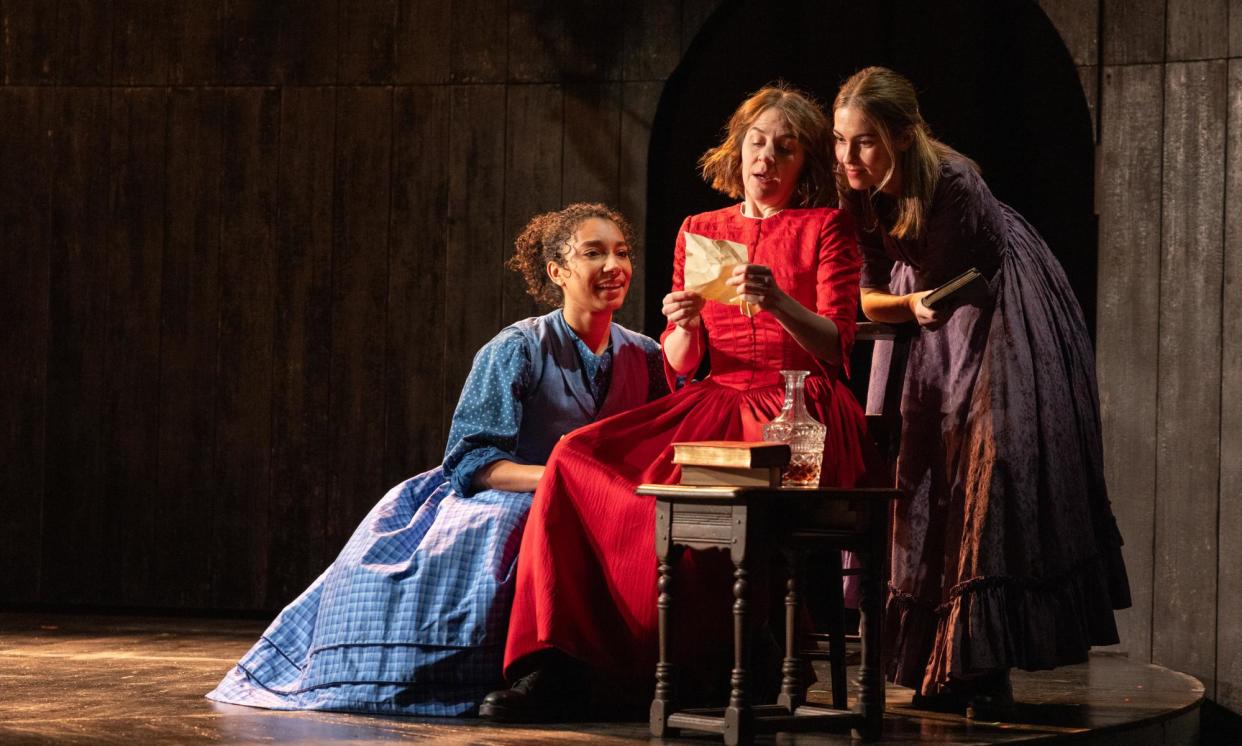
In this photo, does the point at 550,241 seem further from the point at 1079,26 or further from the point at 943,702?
the point at 1079,26

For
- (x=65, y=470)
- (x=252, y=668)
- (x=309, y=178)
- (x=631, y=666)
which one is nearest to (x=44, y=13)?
(x=309, y=178)

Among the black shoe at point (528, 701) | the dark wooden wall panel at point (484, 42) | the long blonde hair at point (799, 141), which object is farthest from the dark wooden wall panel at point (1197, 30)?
the black shoe at point (528, 701)

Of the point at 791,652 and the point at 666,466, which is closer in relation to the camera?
the point at 791,652

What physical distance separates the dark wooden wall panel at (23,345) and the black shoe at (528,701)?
3336 millimetres

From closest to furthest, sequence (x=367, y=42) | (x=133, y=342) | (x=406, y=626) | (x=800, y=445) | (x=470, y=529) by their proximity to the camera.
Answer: (x=800, y=445) < (x=406, y=626) < (x=470, y=529) < (x=367, y=42) < (x=133, y=342)

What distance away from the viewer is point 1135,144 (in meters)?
4.94

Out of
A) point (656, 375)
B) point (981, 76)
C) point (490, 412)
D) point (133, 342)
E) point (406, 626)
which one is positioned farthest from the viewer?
point (981, 76)

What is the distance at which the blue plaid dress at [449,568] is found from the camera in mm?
3291

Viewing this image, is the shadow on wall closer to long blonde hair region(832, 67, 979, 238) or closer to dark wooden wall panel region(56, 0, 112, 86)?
dark wooden wall panel region(56, 0, 112, 86)

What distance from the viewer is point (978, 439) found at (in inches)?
127

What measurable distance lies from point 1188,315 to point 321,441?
3154 millimetres

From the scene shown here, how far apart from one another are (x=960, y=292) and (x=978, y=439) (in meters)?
0.34

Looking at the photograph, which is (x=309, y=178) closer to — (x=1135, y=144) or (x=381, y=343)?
(x=381, y=343)

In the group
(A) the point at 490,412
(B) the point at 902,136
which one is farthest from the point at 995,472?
(A) the point at 490,412
